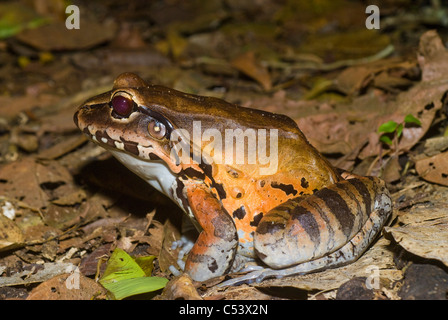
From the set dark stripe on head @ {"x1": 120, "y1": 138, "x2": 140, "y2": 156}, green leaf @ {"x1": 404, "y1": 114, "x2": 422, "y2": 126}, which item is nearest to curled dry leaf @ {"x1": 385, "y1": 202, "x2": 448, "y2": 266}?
green leaf @ {"x1": 404, "y1": 114, "x2": 422, "y2": 126}

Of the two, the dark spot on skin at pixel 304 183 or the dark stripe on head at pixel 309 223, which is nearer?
the dark stripe on head at pixel 309 223

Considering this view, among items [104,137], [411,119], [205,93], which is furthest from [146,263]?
[205,93]

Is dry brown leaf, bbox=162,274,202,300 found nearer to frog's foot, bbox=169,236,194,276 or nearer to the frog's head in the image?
frog's foot, bbox=169,236,194,276

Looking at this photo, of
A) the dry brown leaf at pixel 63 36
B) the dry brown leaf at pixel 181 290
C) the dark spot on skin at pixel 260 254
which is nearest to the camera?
the dry brown leaf at pixel 181 290

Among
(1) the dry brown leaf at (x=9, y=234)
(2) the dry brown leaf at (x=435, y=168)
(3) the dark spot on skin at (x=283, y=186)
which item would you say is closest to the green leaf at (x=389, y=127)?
(2) the dry brown leaf at (x=435, y=168)

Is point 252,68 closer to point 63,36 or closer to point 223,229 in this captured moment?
point 63,36

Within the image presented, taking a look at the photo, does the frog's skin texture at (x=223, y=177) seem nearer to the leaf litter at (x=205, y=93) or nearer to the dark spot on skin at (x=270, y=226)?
the dark spot on skin at (x=270, y=226)

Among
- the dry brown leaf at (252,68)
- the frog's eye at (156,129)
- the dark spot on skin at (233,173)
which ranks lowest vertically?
the dark spot on skin at (233,173)

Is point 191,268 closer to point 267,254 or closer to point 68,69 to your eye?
point 267,254
